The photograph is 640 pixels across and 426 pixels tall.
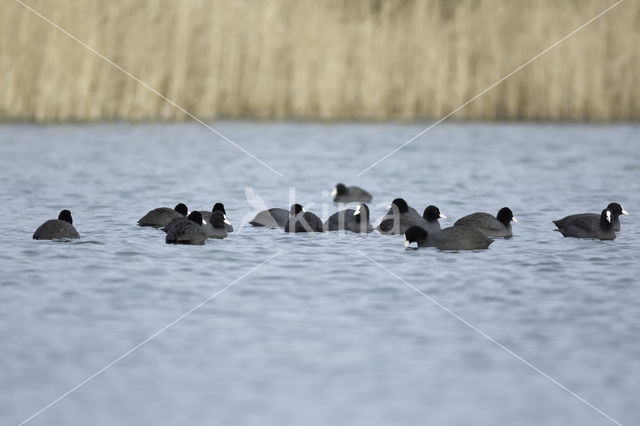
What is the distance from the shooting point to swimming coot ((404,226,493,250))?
9.80 metres

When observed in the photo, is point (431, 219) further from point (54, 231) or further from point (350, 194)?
point (54, 231)

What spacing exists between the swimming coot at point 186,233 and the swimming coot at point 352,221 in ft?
4.94

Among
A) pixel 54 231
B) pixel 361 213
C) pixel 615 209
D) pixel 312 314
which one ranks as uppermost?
pixel 615 209

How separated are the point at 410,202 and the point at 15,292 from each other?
20.7 feet

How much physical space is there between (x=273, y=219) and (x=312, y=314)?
3.91 m

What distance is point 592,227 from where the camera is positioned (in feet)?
33.7

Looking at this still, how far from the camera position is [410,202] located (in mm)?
13375

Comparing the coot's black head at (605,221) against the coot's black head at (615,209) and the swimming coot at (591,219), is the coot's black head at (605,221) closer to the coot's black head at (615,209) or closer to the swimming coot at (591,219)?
the swimming coot at (591,219)

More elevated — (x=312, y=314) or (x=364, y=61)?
(x=364, y=61)

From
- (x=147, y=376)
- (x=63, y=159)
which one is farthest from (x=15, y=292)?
(x=63, y=159)

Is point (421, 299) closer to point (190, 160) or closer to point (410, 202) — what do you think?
point (410, 202)

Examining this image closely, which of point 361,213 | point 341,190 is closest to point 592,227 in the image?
point 361,213

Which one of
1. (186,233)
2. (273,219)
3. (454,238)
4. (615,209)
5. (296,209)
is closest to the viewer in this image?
(454,238)

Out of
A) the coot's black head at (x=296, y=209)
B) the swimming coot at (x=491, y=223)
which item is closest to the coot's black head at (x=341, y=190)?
the coot's black head at (x=296, y=209)
